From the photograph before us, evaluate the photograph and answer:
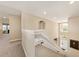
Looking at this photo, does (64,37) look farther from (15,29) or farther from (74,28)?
(15,29)

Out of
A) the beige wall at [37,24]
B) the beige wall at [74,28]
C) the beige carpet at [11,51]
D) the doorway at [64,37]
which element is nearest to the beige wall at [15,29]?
the beige wall at [37,24]

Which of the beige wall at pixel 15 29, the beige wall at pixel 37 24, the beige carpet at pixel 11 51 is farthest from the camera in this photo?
the beige wall at pixel 15 29

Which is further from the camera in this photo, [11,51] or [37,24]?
[37,24]

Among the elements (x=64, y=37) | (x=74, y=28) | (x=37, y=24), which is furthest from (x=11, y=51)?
(x=74, y=28)

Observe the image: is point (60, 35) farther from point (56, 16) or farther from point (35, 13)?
point (35, 13)

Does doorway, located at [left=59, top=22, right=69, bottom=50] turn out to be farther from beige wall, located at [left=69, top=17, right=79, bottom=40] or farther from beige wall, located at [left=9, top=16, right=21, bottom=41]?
beige wall, located at [left=9, top=16, right=21, bottom=41]

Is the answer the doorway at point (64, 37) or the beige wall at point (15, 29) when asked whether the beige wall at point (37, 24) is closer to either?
the doorway at point (64, 37)

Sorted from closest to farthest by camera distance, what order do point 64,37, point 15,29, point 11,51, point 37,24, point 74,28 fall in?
point 11,51, point 37,24, point 74,28, point 64,37, point 15,29

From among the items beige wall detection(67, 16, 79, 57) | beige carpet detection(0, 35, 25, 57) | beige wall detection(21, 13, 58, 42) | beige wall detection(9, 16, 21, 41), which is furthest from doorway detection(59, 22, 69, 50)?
beige wall detection(9, 16, 21, 41)

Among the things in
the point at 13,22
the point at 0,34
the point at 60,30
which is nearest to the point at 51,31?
the point at 60,30

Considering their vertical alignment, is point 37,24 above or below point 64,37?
above

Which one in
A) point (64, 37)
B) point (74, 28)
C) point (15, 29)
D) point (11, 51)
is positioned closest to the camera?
point (11, 51)

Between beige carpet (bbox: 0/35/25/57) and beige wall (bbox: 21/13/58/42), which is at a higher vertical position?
beige wall (bbox: 21/13/58/42)

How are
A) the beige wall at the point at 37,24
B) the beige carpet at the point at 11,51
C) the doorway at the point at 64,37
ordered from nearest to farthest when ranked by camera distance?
the beige carpet at the point at 11,51, the beige wall at the point at 37,24, the doorway at the point at 64,37
